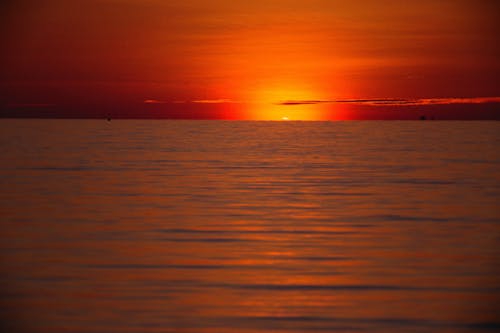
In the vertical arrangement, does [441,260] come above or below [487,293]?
above

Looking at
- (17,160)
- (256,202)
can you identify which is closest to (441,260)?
(256,202)

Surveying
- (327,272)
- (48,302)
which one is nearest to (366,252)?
(327,272)

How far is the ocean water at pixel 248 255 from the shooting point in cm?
986

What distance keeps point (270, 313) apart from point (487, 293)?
3204mm

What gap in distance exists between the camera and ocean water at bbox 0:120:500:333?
9.86 metres

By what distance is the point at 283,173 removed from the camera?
3017 cm

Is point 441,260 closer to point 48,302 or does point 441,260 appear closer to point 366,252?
point 366,252

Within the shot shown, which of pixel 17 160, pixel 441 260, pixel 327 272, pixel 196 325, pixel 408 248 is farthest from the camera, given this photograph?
pixel 17 160

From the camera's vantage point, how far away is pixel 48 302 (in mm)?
10383

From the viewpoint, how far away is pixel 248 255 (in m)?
13.2

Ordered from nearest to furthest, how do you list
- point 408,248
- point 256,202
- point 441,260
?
point 441,260 < point 408,248 < point 256,202

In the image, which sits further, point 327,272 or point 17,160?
point 17,160

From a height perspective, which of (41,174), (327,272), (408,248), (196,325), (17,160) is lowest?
(196,325)

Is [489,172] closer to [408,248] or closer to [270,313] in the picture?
[408,248]
